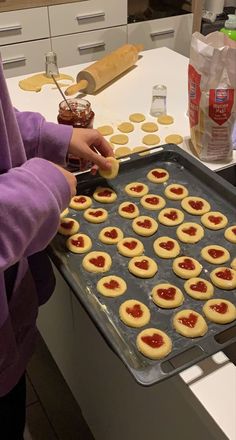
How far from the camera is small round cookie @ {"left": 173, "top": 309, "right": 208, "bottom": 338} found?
2.13 feet

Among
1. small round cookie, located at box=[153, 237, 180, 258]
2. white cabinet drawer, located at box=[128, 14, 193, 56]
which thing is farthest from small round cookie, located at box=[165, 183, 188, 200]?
white cabinet drawer, located at box=[128, 14, 193, 56]

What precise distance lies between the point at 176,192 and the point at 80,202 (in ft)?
0.63

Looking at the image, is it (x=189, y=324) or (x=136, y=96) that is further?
(x=136, y=96)

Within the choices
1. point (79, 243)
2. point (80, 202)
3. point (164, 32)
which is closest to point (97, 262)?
point (79, 243)

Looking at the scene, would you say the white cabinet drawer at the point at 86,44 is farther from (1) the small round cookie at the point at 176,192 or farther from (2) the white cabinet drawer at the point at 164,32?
(1) the small round cookie at the point at 176,192

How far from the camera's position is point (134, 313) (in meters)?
0.69

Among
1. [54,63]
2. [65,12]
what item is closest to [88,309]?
[54,63]

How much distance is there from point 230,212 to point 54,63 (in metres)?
0.79

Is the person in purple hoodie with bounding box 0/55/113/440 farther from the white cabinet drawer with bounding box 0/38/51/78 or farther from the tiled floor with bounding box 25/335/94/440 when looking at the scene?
the white cabinet drawer with bounding box 0/38/51/78

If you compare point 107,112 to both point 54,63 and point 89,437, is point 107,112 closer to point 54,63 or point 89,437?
point 54,63

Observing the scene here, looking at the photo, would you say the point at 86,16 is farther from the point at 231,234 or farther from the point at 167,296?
the point at 167,296

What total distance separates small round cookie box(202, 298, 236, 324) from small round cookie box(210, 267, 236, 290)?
3 cm

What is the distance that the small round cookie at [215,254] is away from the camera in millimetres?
774

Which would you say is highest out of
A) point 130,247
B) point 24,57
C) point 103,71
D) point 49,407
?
point 103,71
